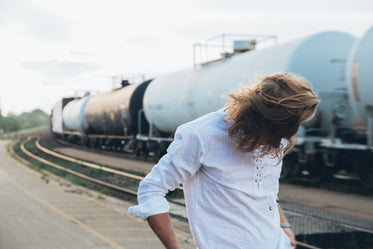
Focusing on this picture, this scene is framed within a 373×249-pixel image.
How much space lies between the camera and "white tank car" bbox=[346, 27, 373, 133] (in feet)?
32.1

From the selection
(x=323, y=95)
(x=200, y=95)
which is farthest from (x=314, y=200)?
(x=200, y=95)

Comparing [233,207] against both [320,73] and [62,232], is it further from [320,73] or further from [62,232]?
[320,73]

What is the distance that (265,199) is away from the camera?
196 centimetres

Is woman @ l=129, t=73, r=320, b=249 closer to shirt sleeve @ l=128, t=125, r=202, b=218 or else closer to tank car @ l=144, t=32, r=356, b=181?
shirt sleeve @ l=128, t=125, r=202, b=218

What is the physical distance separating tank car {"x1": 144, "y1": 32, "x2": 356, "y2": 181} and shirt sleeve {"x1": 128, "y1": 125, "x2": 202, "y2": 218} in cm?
828

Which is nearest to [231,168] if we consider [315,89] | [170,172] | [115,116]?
[170,172]

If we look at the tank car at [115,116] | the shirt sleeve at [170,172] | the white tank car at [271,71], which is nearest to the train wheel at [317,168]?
the white tank car at [271,71]

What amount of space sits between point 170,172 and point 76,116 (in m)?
30.2

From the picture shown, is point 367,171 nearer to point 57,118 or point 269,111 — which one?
point 269,111

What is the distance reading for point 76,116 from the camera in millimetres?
31219

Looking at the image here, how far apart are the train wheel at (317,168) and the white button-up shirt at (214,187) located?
10.6 meters

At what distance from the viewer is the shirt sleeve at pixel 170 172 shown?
6.09 feet

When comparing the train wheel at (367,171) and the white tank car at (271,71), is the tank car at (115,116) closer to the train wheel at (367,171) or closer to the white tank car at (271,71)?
the white tank car at (271,71)

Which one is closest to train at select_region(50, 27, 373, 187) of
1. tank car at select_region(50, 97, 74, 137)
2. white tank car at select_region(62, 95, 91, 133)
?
white tank car at select_region(62, 95, 91, 133)
